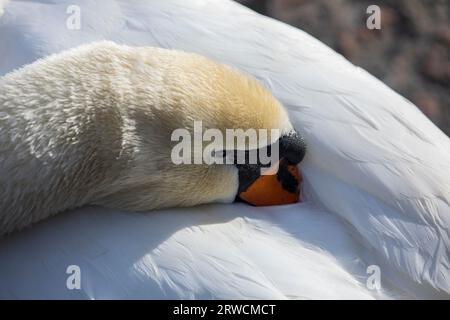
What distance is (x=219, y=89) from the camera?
1.92m

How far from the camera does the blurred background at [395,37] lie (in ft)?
11.0

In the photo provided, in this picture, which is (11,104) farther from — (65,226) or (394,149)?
(394,149)

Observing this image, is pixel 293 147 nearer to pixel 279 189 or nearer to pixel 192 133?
pixel 279 189

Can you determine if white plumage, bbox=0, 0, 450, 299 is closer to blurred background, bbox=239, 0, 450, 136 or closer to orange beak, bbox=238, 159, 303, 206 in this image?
orange beak, bbox=238, 159, 303, 206

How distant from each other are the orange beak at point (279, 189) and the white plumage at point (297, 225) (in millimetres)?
21

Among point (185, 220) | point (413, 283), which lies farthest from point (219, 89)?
point (413, 283)

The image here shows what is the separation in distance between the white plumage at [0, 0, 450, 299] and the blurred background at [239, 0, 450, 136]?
111cm

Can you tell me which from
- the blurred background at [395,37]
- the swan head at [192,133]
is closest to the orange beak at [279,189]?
the swan head at [192,133]

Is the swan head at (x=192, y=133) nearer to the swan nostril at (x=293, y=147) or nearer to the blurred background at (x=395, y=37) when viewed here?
the swan nostril at (x=293, y=147)

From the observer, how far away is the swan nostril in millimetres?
2014

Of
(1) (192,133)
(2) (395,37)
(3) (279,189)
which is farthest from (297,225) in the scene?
(2) (395,37)

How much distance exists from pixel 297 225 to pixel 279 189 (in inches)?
3.6

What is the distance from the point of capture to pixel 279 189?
80.9 inches

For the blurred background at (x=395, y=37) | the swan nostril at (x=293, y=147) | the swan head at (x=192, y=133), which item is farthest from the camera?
the blurred background at (x=395, y=37)
